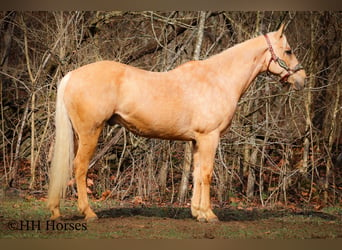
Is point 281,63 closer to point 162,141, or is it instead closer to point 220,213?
point 220,213

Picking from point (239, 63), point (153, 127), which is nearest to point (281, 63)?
point (239, 63)

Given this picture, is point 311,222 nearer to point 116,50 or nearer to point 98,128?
point 98,128

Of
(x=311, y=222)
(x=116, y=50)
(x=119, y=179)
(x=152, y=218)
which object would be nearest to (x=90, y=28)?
(x=116, y=50)

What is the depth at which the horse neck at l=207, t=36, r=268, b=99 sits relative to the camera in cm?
604

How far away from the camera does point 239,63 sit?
6070mm

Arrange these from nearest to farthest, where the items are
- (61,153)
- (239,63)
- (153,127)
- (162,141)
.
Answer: (61,153), (153,127), (239,63), (162,141)

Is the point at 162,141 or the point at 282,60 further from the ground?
the point at 282,60

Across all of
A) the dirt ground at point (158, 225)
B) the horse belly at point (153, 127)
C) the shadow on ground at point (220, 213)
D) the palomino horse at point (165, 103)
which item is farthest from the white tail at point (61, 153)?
the shadow on ground at point (220, 213)

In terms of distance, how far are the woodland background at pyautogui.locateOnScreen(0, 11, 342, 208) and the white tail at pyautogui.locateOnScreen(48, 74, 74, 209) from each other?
224 cm

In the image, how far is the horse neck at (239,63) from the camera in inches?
238

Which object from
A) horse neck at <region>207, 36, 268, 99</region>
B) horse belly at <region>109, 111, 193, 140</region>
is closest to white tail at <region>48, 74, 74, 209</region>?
horse belly at <region>109, 111, 193, 140</region>

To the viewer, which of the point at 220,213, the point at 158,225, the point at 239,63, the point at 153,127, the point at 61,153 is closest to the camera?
the point at 61,153

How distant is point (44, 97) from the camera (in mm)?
8016

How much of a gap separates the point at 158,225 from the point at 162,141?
2475 millimetres
